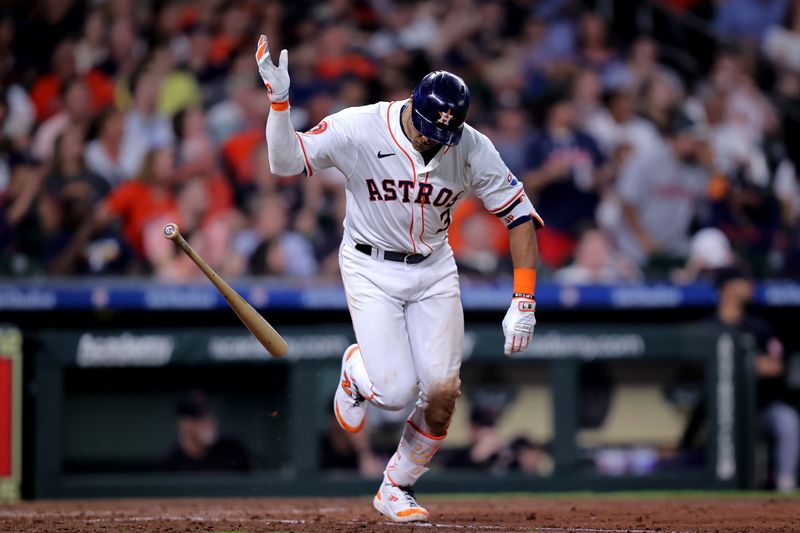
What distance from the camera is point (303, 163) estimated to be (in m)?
5.96

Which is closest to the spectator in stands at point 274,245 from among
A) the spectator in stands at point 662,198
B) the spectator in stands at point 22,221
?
the spectator in stands at point 22,221

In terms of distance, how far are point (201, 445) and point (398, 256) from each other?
11.9ft

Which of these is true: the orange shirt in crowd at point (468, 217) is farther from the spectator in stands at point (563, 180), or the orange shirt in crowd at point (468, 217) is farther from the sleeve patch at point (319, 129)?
the sleeve patch at point (319, 129)

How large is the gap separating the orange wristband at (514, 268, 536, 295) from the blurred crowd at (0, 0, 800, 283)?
11.9ft

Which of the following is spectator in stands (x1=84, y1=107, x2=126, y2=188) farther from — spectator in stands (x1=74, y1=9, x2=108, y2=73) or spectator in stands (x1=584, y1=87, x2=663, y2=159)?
spectator in stands (x1=584, y1=87, x2=663, y2=159)

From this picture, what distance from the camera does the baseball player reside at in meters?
6.06

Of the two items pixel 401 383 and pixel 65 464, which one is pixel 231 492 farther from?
pixel 401 383

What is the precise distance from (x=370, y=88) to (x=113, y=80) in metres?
2.26

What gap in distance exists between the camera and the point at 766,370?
32.4 ft

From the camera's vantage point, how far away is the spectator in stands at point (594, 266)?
994cm

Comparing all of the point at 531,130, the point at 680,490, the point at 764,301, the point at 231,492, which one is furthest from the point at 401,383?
the point at 531,130

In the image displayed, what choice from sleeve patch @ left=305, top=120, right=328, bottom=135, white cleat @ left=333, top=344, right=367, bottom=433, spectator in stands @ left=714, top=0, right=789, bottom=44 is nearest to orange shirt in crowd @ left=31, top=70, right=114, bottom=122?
sleeve patch @ left=305, top=120, right=328, bottom=135

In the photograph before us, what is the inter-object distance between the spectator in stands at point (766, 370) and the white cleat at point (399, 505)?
13.9 ft

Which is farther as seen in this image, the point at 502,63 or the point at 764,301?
the point at 502,63
